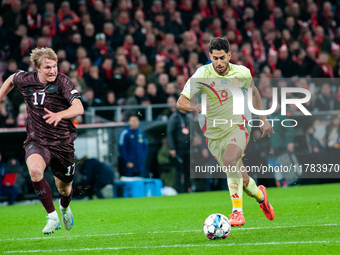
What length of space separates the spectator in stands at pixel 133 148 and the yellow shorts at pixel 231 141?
17.1 ft

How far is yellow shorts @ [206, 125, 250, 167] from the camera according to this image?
260 inches

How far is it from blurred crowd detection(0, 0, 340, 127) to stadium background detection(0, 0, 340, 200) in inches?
1.0

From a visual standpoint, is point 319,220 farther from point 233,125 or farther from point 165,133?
point 165,133

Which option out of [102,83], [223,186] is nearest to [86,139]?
[102,83]

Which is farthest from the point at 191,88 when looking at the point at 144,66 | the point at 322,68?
the point at 322,68

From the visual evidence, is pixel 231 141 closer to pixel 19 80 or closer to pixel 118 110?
pixel 19 80

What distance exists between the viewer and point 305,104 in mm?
13883

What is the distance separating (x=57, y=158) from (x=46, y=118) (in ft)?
1.65

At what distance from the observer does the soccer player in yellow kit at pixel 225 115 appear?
6500 millimetres

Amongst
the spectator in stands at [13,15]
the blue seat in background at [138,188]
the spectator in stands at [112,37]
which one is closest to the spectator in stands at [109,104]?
the blue seat in background at [138,188]

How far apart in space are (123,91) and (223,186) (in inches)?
137

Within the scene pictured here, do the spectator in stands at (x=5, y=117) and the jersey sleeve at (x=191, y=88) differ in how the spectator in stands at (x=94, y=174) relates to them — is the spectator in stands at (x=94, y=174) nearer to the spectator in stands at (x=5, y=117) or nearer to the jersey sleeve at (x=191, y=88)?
the spectator in stands at (x=5, y=117)

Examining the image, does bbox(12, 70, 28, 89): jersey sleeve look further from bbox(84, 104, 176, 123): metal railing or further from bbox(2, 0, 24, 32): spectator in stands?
bbox(2, 0, 24, 32): spectator in stands

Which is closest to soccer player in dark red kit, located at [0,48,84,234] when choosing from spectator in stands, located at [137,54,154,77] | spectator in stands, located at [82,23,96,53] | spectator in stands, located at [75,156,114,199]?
spectator in stands, located at [75,156,114,199]
